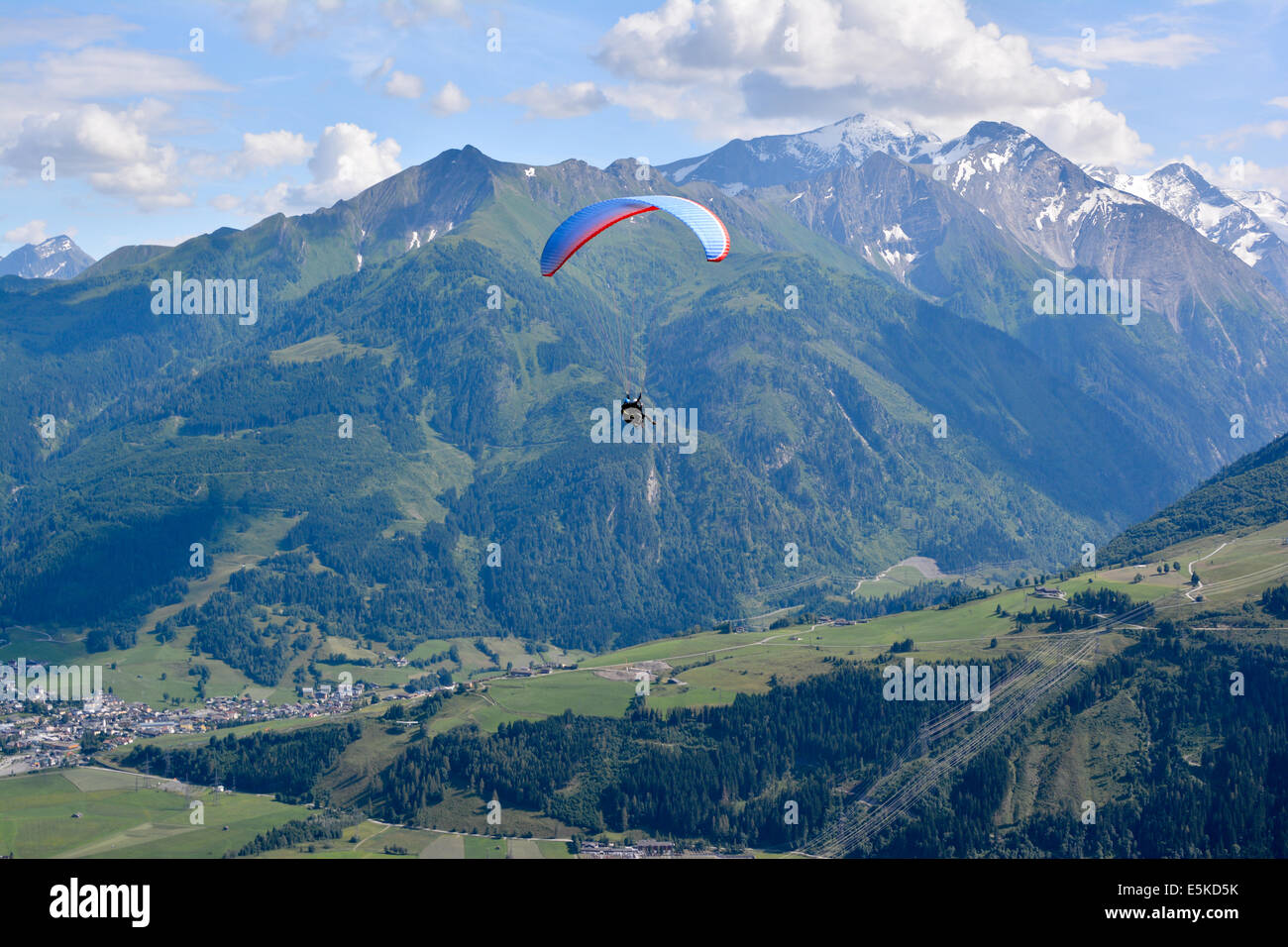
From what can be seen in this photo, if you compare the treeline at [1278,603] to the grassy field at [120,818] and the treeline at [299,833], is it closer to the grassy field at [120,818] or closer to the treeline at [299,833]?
the treeline at [299,833]

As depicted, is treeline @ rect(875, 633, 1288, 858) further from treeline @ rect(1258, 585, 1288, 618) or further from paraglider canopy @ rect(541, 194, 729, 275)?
paraglider canopy @ rect(541, 194, 729, 275)

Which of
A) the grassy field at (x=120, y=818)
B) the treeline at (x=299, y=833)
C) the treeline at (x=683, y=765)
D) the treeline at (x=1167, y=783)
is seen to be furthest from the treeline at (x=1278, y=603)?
the grassy field at (x=120, y=818)

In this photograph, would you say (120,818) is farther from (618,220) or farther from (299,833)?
(618,220)

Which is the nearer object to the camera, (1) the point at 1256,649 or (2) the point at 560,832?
(2) the point at 560,832

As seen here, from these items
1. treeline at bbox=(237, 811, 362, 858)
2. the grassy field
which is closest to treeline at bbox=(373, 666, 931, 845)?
treeline at bbox=(237, 811, 362, 858)

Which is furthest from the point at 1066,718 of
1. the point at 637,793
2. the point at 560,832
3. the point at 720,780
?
the point at 560,832

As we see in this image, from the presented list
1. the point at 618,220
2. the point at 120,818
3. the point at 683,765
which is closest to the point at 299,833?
the point at 120,818
